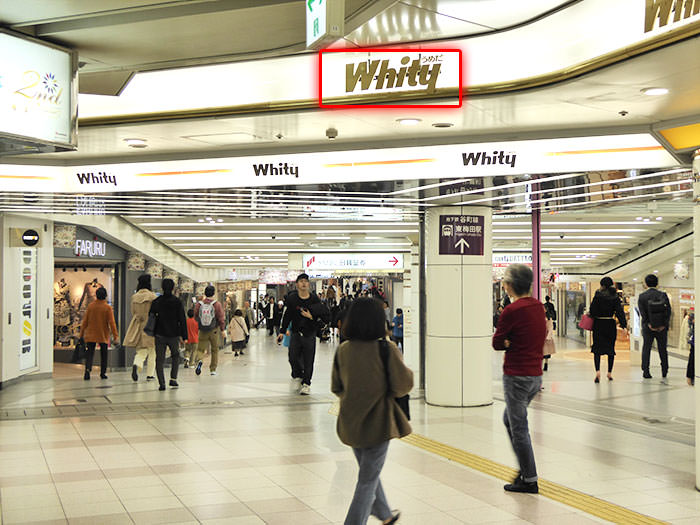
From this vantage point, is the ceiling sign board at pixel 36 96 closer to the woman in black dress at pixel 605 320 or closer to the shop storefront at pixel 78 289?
the woman in black dress at pixel 605 320

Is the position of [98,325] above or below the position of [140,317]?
below

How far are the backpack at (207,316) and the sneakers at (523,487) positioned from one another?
853 cm

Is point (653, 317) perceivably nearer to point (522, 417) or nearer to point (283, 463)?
point (522, 417)

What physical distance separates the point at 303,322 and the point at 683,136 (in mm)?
5347

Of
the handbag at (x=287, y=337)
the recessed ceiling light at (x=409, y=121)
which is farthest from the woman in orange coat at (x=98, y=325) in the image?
the recessed ceiling light at (x=409, y=121)

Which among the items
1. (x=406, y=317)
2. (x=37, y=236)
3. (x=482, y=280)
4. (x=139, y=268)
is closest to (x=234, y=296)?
(x=139, y=268)

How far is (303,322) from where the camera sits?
10289 mm

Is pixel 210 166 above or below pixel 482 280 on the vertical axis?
above

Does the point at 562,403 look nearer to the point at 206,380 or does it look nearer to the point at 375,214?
the point at 375,214

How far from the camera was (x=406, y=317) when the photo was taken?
15.9m

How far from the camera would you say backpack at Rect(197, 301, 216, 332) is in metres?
13.2

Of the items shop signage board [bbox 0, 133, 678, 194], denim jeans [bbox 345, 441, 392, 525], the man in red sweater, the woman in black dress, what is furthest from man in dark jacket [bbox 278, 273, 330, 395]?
denim jeans [bbox 345, 441, 392, 525]

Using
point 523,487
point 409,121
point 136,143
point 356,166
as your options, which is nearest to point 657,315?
point 356,166

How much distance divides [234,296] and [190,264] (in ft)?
20.7
